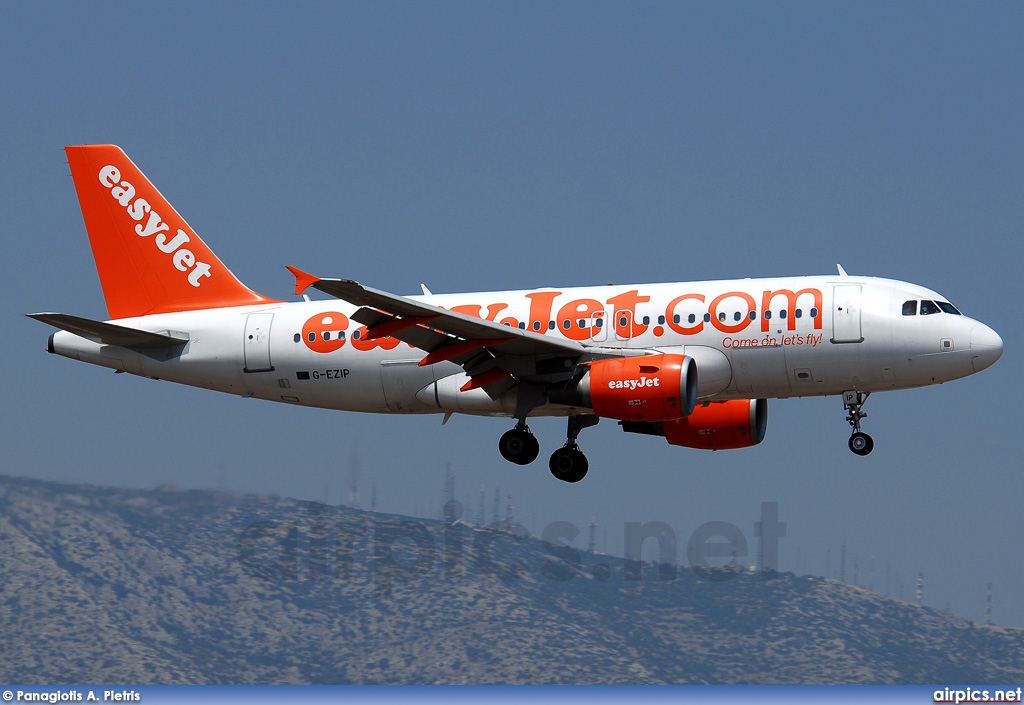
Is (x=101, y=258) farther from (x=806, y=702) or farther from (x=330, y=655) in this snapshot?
(x=330, y=655)

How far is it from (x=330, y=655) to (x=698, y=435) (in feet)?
485

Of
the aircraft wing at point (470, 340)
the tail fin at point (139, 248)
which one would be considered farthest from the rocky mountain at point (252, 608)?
the aircraft wing at point (470, 340)

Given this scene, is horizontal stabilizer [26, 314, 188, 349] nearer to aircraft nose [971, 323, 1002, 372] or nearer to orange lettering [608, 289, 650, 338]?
orange lettering [608, 289, 650, 338]

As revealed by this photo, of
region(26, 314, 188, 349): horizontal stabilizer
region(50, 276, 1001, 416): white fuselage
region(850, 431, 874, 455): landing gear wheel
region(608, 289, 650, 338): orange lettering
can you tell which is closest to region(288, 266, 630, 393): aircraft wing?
region(608, 289, 650, 338): orange lettering

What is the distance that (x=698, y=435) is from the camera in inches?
1602

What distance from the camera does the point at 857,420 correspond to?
36.8m

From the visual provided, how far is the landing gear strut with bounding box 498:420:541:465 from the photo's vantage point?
3834 centimetres

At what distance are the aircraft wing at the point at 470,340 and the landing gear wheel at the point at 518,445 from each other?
184cm

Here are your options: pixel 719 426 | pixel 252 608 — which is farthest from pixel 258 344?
pixel 252 608

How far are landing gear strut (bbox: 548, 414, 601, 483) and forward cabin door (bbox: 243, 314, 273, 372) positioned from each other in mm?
8568

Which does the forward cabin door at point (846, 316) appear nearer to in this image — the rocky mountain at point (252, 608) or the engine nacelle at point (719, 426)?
the engine nacelle at point (719, 426)

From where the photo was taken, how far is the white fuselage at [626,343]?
3512 cm

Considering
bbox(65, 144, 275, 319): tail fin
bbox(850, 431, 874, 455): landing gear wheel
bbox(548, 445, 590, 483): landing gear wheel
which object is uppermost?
bbox(65, 144, 275, 319): tail fin

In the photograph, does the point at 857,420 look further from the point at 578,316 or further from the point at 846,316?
the point at 578,316
